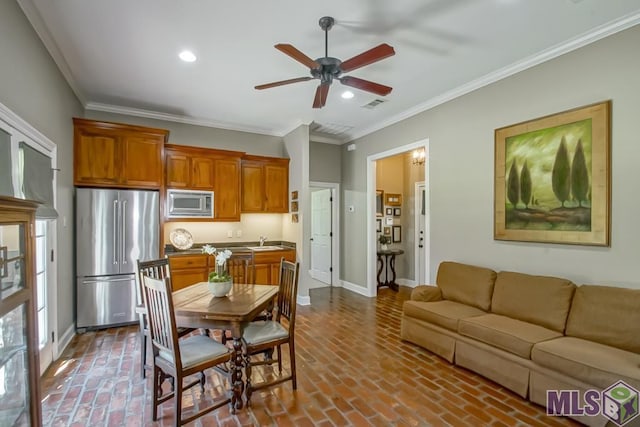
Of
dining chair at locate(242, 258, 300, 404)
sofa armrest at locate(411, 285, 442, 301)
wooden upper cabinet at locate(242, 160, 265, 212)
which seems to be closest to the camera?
dining chair at locate(242, 258, 300, 404)

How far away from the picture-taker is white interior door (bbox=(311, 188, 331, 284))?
6.54 m

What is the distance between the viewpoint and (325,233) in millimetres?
6629

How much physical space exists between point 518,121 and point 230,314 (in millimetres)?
3467

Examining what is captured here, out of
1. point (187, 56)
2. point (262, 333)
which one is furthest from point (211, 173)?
point (262, 333)

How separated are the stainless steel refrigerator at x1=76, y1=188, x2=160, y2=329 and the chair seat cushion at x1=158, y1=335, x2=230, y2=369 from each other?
224 centimetres

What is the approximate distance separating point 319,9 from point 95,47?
2.24m

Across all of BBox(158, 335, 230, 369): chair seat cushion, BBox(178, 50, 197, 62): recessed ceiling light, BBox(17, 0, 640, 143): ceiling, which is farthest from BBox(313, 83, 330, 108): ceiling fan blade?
BBox(158, 335, 230, 369): chair seat cushion

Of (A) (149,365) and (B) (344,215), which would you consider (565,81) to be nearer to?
(B) (344,215)

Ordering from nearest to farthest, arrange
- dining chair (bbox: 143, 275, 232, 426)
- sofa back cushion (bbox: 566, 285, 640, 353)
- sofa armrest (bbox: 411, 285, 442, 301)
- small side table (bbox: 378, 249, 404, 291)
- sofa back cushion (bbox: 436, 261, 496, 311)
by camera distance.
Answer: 1. dining chair (bbox: 143, 275, 232, 426)
2. sofa back cushion (bbox: 566, 285, 640, 353)
3. sofa back cushion (bbox: 436, 261, 496, 311)
4. sofa armrest (bbox: 411, 285, 442, 301)
5. small side table (bbox: 378, 249, 404, 291)

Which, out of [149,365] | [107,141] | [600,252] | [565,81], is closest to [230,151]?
[107,141]

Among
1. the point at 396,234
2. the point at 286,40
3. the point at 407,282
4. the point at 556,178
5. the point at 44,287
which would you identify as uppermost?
the point at 286,40

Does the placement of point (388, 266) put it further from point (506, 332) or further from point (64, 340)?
point (64, 340)

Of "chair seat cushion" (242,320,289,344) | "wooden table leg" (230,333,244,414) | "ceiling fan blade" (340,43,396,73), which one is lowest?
"wooden table leg" (230,333,244,414)

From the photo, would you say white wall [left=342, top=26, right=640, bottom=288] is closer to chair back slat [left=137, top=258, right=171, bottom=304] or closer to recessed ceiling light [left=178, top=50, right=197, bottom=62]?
recessed ceiling light [left=178, top=50, right=197, bottom=62]
